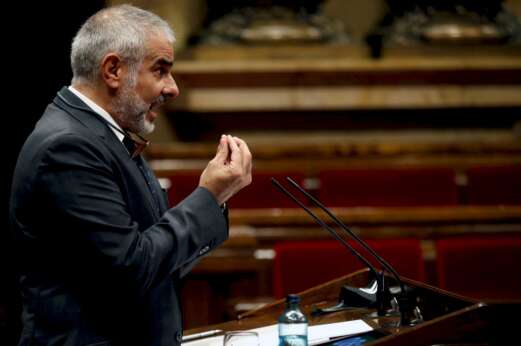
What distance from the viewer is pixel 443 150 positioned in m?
2.17

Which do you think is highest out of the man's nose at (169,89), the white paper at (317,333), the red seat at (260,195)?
the man's nose at (169,89)

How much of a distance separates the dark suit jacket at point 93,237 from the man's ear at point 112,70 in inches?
1.3

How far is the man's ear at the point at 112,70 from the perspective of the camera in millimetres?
731

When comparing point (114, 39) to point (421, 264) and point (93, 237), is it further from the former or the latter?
point (421, 264)

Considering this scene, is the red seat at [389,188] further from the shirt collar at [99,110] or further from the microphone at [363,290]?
the shirt collar at [99,110]

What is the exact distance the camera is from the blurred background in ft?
5.89

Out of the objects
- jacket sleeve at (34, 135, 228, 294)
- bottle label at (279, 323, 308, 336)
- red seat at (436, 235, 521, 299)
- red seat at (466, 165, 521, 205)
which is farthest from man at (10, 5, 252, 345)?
red seat at (466, 165, 521, 205)

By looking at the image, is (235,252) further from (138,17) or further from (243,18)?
(243,18)

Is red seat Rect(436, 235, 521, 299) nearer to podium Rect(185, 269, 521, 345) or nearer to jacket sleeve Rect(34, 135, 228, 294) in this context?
podium Rect(185, 269, 521, 345)

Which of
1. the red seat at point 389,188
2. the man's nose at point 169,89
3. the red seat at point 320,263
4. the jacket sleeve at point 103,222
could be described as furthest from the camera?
the red seat at point 389,188

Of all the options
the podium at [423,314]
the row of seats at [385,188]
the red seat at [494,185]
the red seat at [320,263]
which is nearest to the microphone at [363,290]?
the podium at [423,314]

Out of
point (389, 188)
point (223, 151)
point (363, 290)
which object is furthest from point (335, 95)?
point (223, 151)

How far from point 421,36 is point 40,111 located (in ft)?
3.82

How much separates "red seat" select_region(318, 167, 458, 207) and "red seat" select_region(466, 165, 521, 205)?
74 millimetres
